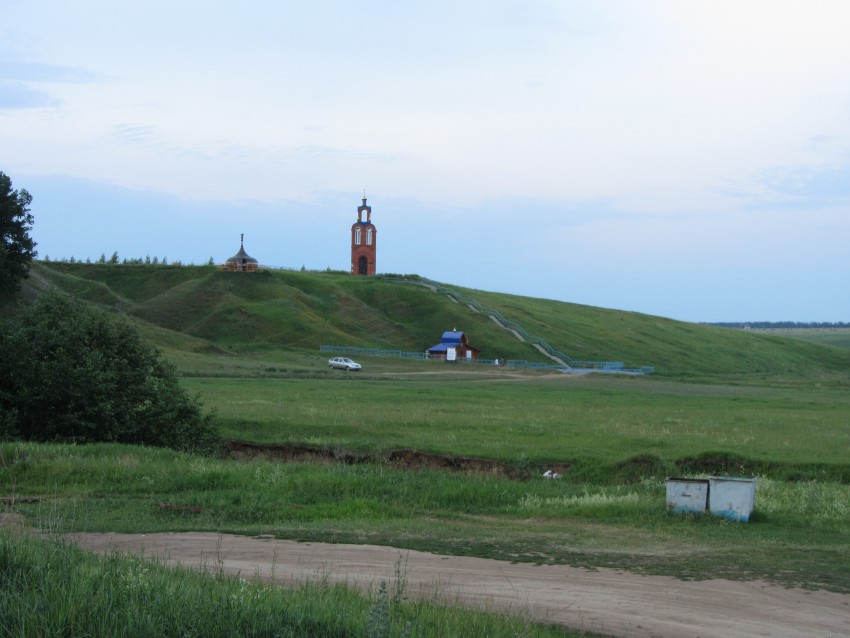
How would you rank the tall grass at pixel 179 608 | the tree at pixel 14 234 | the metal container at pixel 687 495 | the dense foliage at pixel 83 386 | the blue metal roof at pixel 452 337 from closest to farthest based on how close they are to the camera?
the tall grass at pixel 179 608, the metal container at pixel 687 495, the dense foliage at pixel 83 386, the tree at pixel 14 234, the blue metal roof at pixel 452 337

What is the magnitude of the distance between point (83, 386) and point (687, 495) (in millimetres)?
18108

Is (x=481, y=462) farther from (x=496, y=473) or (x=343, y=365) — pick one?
(x=343, y=365)

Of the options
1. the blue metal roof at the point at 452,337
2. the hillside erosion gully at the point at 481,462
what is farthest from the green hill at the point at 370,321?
the hillside erosion gully at the point at 481,462

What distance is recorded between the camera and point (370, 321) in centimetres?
11362

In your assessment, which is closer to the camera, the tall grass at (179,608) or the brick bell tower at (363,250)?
the tall grass at (179,608)

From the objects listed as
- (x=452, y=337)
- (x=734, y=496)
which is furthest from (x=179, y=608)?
(x=452, y=337)

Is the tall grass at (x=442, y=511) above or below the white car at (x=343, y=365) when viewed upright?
below

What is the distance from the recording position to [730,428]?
37.3 m

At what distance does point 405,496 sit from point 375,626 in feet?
47.2

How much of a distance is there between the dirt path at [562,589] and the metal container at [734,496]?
6.52m

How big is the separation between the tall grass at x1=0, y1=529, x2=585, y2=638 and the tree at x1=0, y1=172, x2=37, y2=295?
222 ft

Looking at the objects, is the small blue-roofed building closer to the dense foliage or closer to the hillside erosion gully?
the dense foliage

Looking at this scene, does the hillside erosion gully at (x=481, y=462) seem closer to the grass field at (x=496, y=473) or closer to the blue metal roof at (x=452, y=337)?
the grass field at (x=496, y=473)

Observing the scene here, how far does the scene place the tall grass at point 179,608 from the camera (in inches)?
301
